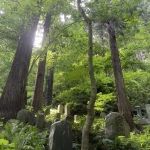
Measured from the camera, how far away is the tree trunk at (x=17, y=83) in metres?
5.73

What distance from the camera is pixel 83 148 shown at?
9.18ft

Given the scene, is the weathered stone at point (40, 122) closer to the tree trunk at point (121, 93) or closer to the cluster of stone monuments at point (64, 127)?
the cluster of stone monuments at point (64, 127)

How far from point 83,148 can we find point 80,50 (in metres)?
6.65

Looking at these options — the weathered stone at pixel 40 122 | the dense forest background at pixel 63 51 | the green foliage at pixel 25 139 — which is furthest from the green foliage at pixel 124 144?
the dense forest background at pixel 63 51

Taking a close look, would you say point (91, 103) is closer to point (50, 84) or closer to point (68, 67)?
point (68, 67)

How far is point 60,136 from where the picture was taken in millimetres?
3316

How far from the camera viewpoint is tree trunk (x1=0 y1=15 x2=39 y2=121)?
226 inches

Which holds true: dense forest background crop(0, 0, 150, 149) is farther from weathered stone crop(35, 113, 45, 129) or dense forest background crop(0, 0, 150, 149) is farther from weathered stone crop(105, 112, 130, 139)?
weathered stone crop(105, 112, 130, 139)

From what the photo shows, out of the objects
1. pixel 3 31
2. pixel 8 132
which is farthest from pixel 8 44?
pixel 8 132

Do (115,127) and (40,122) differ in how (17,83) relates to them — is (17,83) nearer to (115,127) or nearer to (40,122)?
(40,122)

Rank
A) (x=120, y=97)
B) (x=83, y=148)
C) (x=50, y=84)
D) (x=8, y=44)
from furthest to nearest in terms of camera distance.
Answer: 1. (x=50, y=84)
2. (x=8, y=44)
3. (x=120, y=97)
4. (x=83, y=148)

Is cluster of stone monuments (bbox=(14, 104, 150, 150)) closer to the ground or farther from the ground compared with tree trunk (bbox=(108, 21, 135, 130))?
closer to the ground

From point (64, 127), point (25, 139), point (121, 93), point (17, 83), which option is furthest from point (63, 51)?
point (25, 139)

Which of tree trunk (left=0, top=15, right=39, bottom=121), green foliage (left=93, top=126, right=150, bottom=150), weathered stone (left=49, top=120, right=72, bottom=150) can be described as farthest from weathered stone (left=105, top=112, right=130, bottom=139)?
tree trunk (left=0, top=15, right=39, bottom=121)
